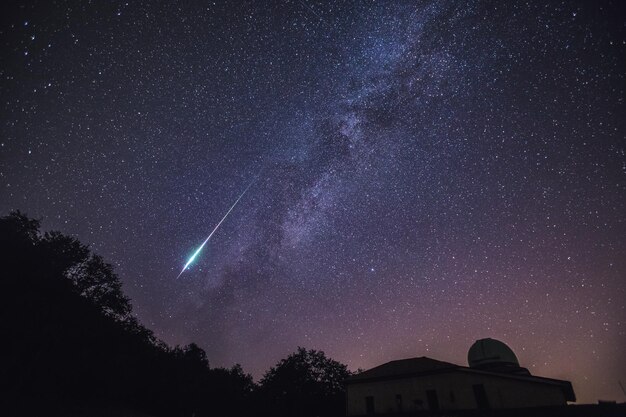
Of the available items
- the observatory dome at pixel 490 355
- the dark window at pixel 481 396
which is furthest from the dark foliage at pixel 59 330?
the observatory dome at pixel 490 355

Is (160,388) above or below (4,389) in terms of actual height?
above

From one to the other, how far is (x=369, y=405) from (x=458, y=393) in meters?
8.31

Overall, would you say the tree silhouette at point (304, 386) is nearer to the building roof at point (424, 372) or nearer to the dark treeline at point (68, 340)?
the dark treeline at point (68, 340)

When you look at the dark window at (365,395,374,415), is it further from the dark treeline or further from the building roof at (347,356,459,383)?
the dark treeline

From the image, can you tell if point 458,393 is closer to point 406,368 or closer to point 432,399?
point 432,399

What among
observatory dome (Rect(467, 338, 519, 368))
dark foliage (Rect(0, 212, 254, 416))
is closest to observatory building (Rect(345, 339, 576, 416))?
observatory dome (Rect(467, 338, 519, 368))

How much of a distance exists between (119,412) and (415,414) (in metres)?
34.0

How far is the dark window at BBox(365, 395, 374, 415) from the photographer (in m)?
28.9

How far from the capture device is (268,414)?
2165 inches

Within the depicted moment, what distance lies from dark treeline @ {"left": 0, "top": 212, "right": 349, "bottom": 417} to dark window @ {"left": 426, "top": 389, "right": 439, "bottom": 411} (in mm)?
27174

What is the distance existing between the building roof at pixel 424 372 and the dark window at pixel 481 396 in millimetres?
1042

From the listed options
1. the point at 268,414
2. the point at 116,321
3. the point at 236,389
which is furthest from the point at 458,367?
the point at 236,389

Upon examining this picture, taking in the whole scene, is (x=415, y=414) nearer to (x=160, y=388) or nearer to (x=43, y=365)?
(x=43, y=365)

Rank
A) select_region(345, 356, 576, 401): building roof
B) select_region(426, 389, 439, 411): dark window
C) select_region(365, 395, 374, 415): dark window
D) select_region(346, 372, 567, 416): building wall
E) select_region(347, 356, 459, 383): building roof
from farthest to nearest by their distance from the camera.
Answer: select_region(365, 395, 374, 415): dark window < select_region(347, 356, 459, 383): building roof < select_region(345, 356, 576, 401): building roof < select_region(426, 389, 439, 411): dark window < select_region(346, 372, 567, 416): building wall
